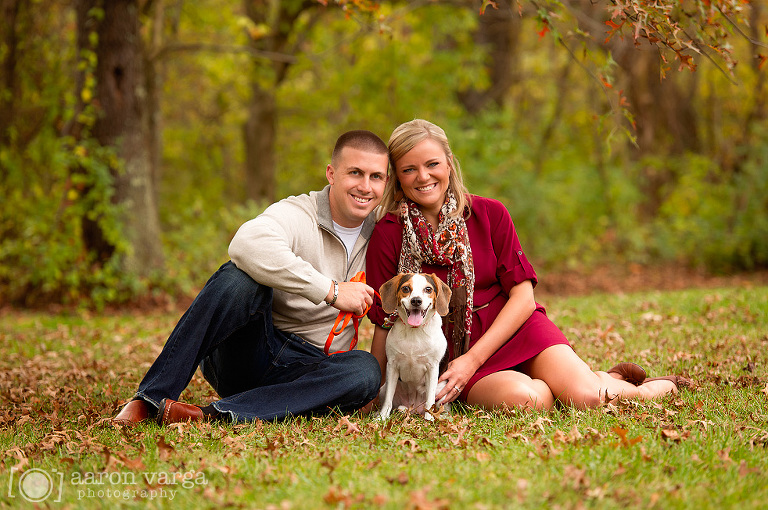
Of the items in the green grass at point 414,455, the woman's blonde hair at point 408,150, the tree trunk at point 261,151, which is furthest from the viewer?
the tree trunk at point 261,151

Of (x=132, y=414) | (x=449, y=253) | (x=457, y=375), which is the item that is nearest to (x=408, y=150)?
(x=449, y=253)

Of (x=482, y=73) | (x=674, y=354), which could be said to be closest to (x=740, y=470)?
(x=674, y=354)

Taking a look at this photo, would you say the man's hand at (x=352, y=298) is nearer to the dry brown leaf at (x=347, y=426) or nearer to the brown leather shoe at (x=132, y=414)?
the dry brown leaf at (x=347, y=426)

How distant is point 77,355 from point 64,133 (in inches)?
169

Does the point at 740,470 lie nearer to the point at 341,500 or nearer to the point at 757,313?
the point at 341,500

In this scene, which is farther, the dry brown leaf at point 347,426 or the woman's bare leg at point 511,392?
the woman's bare leg at point 511,392

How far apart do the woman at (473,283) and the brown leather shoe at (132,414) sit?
55.4 inches

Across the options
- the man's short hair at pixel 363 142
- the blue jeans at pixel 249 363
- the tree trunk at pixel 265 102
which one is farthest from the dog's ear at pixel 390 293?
the tree trunk at pixel 265 102

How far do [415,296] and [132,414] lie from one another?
1.66 metres

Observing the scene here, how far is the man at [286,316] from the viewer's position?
12.1 feet

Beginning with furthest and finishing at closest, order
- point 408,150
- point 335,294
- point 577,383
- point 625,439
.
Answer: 1. point 408,150
2. point 577,383
3. point 335,294
4. point 625,439

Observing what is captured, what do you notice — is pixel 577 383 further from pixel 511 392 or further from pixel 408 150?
pixel 408 150

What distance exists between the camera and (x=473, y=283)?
4.18 metres

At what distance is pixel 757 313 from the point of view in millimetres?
6719
